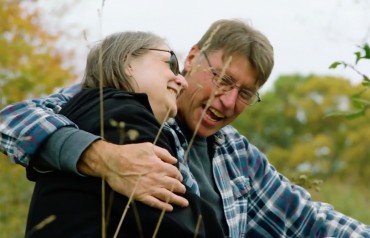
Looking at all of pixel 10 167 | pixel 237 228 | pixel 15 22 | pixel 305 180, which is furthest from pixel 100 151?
pixel 15 22

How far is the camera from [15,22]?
7164 millimetres

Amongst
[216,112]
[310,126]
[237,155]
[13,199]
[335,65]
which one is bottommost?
[310,126]

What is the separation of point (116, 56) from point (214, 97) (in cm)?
79

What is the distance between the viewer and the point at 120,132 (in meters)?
2.63

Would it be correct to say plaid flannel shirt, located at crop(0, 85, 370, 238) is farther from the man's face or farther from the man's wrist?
the man's wrist

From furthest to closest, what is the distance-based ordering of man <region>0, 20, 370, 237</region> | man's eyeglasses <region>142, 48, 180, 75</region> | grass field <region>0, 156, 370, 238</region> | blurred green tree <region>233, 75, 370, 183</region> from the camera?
blurred green tree <region>233, 75, 370, 183</region> < grass field <region>0, 156, 370, 238</region> < man <region>0, 20, 370, 237</region> < man's eyeglasses <region>142, 48, 180, 75</region>

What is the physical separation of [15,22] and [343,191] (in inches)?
192

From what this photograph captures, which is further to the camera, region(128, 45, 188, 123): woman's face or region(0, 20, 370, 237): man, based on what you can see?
region(0, 20, 370, 237): man

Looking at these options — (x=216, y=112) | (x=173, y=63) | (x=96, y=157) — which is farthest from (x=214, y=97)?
(x=96, y=157)

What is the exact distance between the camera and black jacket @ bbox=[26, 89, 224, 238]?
2.53m

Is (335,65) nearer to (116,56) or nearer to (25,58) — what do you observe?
(116,56)

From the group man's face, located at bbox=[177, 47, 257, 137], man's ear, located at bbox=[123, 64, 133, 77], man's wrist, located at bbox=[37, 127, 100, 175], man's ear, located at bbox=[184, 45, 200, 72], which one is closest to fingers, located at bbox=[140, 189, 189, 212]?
man's wrist, located at bbox=[37, 127, 100, 175]

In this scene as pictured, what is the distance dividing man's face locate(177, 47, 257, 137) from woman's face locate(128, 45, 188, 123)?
0.63m

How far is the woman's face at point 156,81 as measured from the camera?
2.85 m
